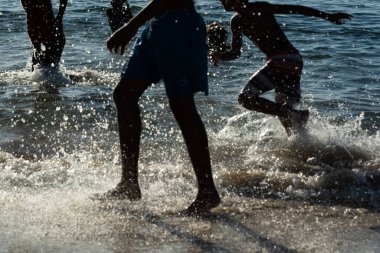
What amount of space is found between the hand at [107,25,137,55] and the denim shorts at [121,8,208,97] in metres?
0.12

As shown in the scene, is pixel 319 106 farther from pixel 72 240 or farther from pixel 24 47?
pixel 24 47

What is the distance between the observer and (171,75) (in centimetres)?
439

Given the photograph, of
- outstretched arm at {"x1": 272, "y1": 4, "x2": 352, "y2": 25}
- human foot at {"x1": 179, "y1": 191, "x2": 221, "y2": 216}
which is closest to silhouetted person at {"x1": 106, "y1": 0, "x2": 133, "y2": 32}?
outstretched arm at {"x1": 272, "y1": 4, "x2": 352, "y2": 25}

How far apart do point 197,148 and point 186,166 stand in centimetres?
118

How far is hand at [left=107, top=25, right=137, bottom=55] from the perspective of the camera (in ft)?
14.6

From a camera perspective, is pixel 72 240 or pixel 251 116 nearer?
pixel 72 240

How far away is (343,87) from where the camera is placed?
350 inches

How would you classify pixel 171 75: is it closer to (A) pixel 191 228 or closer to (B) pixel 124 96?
(B) pixel 124 96

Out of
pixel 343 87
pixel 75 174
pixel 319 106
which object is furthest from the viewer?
pixel 343 87

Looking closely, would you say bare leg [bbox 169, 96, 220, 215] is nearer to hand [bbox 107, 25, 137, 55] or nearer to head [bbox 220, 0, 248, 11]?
hand [bbox 107, 25, 137, 55]

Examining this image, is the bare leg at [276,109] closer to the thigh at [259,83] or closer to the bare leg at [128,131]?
the thigh at [259,83]

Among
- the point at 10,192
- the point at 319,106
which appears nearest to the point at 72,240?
the point at 10,192

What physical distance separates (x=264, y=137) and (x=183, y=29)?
2332 mm

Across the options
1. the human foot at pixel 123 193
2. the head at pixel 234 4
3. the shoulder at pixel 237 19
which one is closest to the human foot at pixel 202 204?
the human foot at pixel 123 193
